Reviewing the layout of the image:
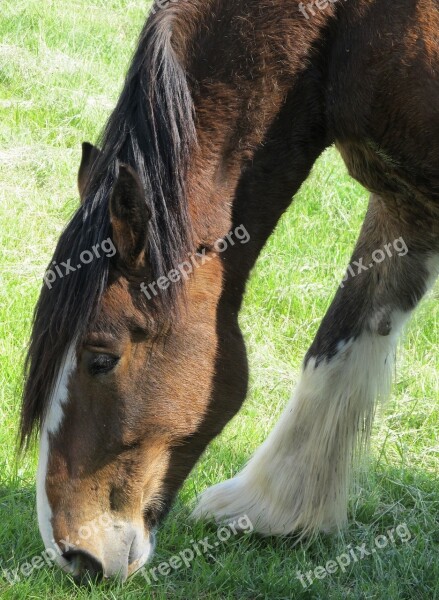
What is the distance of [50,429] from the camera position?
291 cm

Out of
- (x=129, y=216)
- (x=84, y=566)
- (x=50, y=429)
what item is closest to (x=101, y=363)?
(x=50, y=429)

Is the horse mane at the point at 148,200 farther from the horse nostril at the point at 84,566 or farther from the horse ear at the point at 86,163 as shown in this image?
the horse nostril at the point at 84,566

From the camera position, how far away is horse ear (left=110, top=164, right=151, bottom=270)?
8.90ft

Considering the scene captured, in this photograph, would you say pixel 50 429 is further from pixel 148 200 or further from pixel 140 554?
pixel 148 200

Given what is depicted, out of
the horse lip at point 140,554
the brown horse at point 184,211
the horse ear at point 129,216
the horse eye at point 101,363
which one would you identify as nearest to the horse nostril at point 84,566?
the brown horse at point 184,211

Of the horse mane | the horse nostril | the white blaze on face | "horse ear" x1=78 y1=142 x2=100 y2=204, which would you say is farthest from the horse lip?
"horse ear" x1=78 y1=142 x2=100 y2=204

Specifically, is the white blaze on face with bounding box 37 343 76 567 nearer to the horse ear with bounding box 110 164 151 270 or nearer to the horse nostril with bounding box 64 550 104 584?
the horse nostril with bounding box 64 550 104 584

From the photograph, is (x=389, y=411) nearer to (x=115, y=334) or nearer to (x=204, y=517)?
(x=204, y=517)

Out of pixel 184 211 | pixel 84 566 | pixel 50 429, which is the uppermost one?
pixel 184 211

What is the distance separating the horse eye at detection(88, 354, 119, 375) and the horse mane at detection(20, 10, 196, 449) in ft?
0.29

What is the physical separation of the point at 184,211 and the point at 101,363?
0.52m

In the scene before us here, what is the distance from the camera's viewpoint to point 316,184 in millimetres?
6496

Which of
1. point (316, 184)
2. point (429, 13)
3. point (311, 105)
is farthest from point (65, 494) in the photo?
point (316, 184)

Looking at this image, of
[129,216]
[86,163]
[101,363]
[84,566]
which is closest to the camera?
[129,216]
